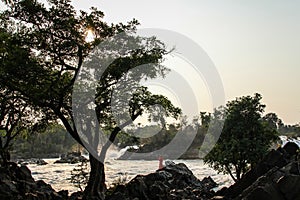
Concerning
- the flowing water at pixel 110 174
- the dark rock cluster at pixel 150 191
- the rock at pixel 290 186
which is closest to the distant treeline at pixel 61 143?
the flowing water at pixel 110 174

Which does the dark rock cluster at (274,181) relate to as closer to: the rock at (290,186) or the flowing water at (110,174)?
the rock at (290,186)

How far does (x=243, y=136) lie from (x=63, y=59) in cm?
1264

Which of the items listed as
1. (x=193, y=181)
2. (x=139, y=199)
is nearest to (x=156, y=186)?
(x=139, y=199)

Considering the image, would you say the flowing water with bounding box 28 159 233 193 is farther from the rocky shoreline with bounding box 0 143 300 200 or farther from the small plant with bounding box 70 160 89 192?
the rocky shoreline with bounding box 0 143 300 200

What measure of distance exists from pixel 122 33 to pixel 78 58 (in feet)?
8.98

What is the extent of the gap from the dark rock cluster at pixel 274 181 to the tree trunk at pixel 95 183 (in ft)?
21.6

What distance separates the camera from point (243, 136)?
2491cm

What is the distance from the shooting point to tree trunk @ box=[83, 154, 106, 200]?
20203 millimetres

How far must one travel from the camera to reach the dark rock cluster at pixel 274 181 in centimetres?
1255

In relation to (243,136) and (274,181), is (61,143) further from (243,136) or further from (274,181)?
(274,181)

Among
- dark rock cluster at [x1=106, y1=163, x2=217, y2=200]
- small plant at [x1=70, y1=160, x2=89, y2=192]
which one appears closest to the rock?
dark rock cluster at [x1=106, y1=163, x2=217, y2=200]

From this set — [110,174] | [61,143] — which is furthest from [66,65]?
[61,143]

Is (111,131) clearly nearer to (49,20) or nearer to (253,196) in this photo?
(49,20)

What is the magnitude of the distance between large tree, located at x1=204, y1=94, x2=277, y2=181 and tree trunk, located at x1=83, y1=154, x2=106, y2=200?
328 inches
